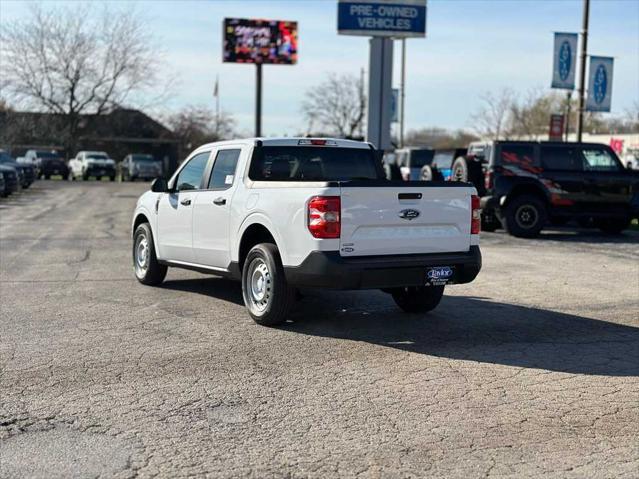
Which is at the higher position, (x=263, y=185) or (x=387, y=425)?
(x=263, y=185)

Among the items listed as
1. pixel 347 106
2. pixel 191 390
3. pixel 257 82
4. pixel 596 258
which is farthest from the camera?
pixel 347 106

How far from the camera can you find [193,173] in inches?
372

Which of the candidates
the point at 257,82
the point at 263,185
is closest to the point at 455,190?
the point at 263,185

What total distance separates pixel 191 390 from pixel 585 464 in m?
2.65

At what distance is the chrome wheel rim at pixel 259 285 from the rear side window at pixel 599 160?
11.4 meters

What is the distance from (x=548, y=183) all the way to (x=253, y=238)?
34.2ft

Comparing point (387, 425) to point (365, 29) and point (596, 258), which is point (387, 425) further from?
point (365, 29)

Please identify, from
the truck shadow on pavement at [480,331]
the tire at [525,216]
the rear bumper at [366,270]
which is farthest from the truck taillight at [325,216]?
the tire at [525,216]

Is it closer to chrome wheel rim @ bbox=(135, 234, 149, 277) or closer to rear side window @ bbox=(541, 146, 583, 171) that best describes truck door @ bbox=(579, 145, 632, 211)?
rear side window @ bbox=(541, 146, 583, 171)

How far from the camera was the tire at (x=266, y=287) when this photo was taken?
7.48m

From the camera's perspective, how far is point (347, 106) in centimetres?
7662

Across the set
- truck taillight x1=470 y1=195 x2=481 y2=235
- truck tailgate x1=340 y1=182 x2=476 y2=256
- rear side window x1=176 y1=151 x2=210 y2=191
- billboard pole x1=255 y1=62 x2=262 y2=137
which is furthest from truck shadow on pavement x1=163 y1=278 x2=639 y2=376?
billboard pole x1=255 y1=62 x2=262 y2=137

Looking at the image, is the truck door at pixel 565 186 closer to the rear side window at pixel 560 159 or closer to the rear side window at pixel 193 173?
the rear side window at pixel 560 159

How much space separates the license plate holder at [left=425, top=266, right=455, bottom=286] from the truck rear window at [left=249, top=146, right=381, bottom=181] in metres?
1.85
